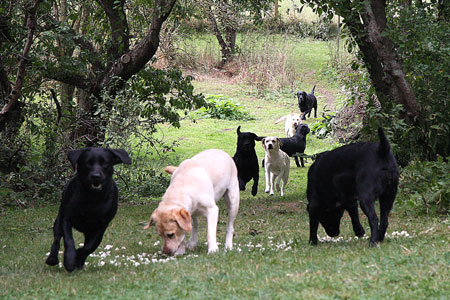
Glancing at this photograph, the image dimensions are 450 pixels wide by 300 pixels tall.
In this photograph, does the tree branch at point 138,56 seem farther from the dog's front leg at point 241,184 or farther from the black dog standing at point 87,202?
the black dog standing at point 87,202

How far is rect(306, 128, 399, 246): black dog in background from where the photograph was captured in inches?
250

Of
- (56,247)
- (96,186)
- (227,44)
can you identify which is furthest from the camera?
(227,44)

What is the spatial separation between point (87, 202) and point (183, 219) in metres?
0.93

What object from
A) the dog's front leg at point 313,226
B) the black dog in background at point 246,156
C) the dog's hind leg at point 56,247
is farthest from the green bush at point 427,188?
the dog's hind leg at point 56,247

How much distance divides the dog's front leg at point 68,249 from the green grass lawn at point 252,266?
9cm

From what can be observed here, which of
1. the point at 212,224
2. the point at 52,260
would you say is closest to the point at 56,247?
the point at 52,260

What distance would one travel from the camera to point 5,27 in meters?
13.2

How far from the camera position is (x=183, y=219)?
6.34 metres

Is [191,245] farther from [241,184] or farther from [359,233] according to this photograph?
[241,184]

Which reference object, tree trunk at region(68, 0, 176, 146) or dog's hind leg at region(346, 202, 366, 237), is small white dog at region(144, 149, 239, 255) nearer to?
dog's hind leg at region(346, 202, 366, 237)

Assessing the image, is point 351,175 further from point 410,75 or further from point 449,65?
point 410,75

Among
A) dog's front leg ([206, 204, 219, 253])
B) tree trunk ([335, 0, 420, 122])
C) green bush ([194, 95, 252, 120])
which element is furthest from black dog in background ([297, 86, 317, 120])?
dog's front leg ([206, 204, 219, 253])

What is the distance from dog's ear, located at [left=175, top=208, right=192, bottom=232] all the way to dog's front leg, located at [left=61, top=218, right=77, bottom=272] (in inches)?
39.9

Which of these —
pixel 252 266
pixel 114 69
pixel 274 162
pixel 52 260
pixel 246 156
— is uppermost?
pixel 114 69
